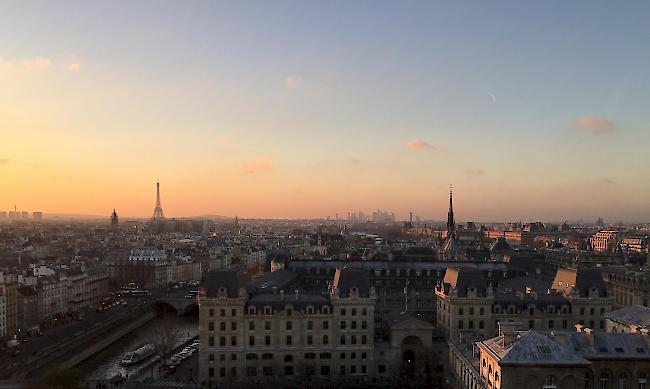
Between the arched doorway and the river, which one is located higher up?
the arched doorway

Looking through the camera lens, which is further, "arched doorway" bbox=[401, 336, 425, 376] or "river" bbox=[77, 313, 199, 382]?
"river" bbox=[77, 313, 199, 382]

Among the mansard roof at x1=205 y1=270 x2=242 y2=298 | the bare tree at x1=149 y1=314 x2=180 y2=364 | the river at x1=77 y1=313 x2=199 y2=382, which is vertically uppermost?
the mansard roof at x1=205 y1=270 x2=242 y2=298

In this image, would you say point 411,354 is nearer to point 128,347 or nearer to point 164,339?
point 164,339

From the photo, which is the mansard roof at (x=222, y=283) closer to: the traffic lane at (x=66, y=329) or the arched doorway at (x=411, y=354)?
the arched doorway at (x=411, y=354)

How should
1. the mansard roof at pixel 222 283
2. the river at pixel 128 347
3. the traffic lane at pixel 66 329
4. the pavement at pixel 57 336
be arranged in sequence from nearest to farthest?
the mansard roof at pixel 222 283 < the pavement at pixel 57 336 < the river at pixel 128 347 < the traffic lane at pixel 66 329

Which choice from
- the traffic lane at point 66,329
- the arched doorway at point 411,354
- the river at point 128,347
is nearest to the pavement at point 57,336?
the traffic lane at point 66,329

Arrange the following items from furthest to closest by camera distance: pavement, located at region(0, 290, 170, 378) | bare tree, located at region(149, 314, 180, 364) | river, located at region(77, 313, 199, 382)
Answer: bare tree, located at region(149, 314, 180, 364), river, located at region(77, 313, 199, 382), pavement, located at region(0, 290, 170, 378)

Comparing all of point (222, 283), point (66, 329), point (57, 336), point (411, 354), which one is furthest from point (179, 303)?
point (411, 354)

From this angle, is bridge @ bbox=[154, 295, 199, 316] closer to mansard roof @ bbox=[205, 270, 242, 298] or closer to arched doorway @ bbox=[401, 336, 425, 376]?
mansard roof @ bbox=[205, 270, 242, 298]

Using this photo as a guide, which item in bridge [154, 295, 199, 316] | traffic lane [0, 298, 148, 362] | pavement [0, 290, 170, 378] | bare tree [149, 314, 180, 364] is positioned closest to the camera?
pavement [0, 290, 170, 378]

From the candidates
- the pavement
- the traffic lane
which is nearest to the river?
the pavement

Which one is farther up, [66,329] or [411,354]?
[411,354]
